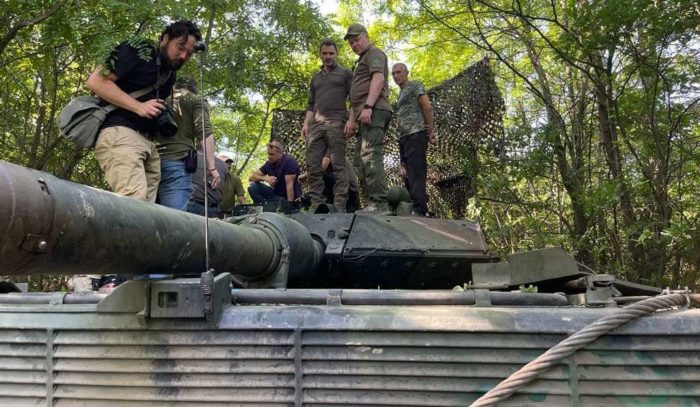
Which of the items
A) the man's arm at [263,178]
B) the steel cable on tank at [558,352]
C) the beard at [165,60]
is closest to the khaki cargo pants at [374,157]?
the man's arm at [263,178]

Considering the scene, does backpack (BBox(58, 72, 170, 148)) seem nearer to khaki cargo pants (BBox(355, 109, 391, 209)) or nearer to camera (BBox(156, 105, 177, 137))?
camera (BBox(156, 105, 177, 137))

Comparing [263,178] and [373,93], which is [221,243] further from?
[263,178]

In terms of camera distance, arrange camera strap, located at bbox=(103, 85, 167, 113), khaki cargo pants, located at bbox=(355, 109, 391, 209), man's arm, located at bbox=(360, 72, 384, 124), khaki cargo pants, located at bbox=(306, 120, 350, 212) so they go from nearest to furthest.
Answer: camera strap, located at bbox=(103, 85, 167, 113) < khaki cargo pants, located at bbox=(355, 109, 391, 209) < man's arm, located at bbox=(360, 72, 384, 124) < khaki cargo pants, located at bbox=(306, 120, 350, 212)

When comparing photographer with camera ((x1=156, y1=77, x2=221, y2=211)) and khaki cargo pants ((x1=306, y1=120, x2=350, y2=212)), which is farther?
khaki cargo pants ((x1=306, y1=120, x2=350, y2=212))

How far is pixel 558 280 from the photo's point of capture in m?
3.55

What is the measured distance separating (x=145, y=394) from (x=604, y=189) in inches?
276

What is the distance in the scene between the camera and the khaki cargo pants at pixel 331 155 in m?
6.65

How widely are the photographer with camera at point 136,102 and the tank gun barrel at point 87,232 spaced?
5.19ft

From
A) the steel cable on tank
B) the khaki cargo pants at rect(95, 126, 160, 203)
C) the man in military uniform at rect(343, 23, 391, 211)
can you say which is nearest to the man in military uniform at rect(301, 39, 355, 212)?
the man in military uniform at rect(343, 23, 391, 211)

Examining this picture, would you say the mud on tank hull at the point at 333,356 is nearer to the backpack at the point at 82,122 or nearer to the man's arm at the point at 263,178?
the backpack at the point at 82,122

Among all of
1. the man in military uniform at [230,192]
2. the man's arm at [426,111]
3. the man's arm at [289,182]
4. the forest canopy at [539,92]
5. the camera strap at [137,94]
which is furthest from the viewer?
the man in military uniform at [230,192]

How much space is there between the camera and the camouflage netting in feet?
30.3

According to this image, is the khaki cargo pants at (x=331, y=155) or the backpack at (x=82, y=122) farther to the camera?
the khaki cargo pants at (x=331, y=155)

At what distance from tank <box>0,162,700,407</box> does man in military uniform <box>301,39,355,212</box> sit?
389cm
